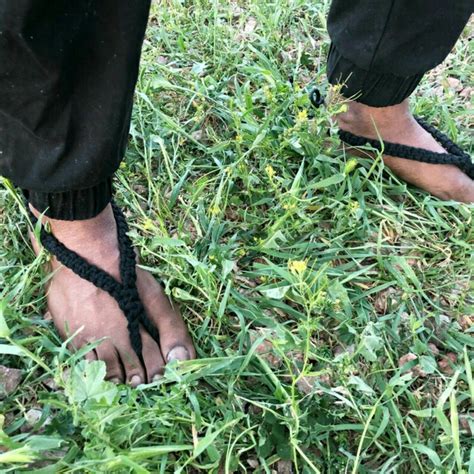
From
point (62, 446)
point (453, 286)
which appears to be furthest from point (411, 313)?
point (62, 446)

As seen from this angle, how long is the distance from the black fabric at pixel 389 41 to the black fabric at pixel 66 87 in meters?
0.46

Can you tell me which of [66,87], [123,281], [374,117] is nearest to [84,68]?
[66,87]

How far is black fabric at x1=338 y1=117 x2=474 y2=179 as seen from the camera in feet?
4.02

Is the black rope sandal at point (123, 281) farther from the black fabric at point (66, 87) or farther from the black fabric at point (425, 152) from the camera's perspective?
the black fabric at point (425, 152)

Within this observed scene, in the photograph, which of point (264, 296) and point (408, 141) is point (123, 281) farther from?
point (408, 141)

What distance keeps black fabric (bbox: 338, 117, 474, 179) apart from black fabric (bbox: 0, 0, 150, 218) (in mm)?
594

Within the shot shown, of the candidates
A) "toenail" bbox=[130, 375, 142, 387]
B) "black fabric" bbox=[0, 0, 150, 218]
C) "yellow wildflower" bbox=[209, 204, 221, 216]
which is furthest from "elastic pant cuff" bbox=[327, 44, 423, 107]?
"toenail" bbox=[130, 375, 142, 387]

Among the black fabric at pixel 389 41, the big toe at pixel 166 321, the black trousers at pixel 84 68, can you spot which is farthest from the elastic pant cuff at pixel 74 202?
the black fabric at pixel 389 41

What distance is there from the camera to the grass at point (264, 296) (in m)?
0.82

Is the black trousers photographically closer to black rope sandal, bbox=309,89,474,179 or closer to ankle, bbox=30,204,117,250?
ankle, bbox=30,204,117,250

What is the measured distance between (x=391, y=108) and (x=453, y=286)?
0.39 meters

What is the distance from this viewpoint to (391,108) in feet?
3.98

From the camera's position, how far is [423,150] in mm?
1230

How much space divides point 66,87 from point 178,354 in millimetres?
475
